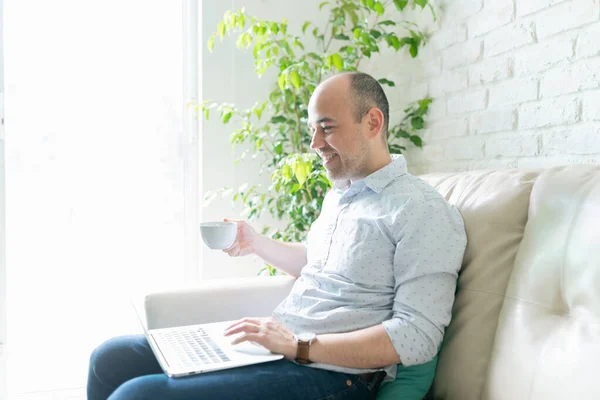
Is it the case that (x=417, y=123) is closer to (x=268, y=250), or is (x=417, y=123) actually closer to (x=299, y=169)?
(x=299, y=169)

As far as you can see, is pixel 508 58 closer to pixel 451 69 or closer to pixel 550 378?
pixel 451 69

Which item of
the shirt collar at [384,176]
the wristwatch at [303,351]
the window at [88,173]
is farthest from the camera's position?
the window at [88,173]

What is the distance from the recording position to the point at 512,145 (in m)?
1.66

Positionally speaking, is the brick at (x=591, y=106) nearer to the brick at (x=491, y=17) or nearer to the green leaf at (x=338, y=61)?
the brick at (x=491, y=17)

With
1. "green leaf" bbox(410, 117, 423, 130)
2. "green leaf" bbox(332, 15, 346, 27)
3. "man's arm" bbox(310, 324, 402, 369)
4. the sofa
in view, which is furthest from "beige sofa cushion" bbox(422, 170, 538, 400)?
"green leaf" bbox(332, 15, 346, 27)

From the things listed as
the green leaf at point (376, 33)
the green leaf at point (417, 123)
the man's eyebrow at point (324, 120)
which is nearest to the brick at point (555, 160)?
the green leaf at point (417, 123)

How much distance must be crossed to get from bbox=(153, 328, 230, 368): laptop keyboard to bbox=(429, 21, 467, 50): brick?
1277 mm

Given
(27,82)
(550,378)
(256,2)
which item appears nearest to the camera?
(550,378)

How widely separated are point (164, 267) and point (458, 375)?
174 centimetres

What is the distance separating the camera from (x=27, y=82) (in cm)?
237

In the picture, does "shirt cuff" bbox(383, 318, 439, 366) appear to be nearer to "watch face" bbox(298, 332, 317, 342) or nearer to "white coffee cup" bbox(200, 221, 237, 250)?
"watch face" bbox(298, 332, 317, 342)

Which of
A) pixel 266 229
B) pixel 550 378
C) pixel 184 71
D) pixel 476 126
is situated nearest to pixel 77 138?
pixel 184 71

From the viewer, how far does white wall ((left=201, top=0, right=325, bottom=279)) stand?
2477 millimetres

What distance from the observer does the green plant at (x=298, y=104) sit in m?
2.01
